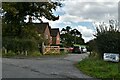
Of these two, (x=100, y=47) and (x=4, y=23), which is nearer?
(x=100, y=47)

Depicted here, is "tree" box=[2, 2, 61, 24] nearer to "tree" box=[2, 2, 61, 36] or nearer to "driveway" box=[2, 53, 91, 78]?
"tree" box=[2, 2, 61, 36]

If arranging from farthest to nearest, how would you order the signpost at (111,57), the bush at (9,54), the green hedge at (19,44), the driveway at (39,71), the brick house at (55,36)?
the brick house at (55,36)
the green hedge at (19,44)
the bush at (9,54)
the signpost at (111,57)
the driveway at (39,71)

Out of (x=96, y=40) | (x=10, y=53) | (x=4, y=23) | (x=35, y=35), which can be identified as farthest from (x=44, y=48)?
(x=96, y=40)

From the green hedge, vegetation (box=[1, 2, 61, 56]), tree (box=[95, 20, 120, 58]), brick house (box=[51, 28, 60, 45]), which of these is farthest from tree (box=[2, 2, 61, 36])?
brick house (box=[51, 28, 60, 45])

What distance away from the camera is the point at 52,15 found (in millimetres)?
47000

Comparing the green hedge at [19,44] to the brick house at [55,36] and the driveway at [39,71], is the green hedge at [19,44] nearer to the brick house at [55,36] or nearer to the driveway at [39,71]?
the driveway at [39,71]

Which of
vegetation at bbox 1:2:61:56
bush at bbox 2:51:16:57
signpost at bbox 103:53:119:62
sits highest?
vegetation at bbox 1:2:61:56

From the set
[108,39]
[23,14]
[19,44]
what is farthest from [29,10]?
[108,39]

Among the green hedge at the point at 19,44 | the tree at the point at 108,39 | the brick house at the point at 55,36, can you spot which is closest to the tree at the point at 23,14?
the green hedge at the point at 19,44

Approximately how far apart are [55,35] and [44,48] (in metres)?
48.2

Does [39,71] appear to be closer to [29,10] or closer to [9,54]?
[9,54]

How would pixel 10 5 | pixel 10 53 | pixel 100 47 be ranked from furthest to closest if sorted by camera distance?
pixel 10 5 → pixel 10 53 → pixel 100 47

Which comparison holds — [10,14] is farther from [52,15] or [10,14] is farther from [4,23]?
[52,15]

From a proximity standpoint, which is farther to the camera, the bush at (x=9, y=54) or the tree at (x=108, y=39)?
the bush at (x=9, y=54)
